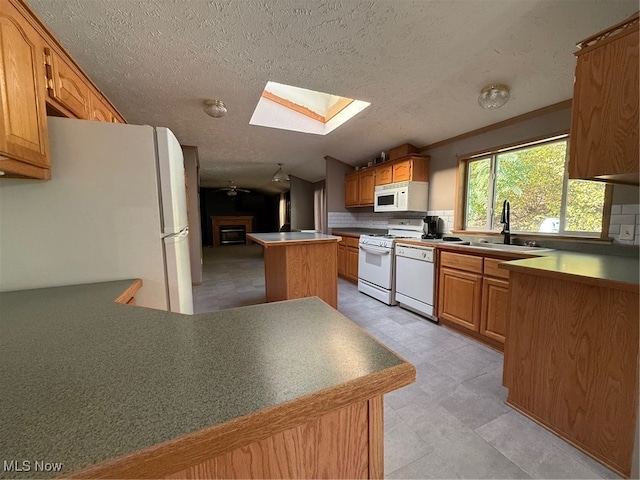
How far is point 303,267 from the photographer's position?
2656 mm

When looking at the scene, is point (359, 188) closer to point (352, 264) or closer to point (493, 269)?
point (352, 264)

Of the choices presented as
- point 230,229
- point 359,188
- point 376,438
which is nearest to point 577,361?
point 376,438

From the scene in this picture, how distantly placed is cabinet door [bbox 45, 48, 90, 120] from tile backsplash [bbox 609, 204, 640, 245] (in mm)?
3572

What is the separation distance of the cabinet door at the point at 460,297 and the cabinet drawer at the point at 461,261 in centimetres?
5

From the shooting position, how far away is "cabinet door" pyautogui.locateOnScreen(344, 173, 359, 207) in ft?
15.2

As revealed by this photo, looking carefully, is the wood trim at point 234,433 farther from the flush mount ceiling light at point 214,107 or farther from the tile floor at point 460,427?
the flush mount ceiling light at point 214,107

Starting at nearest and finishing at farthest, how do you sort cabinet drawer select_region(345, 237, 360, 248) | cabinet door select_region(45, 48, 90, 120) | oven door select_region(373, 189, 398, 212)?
cabinet door select_region(45, 48, 90, 120) → oven door select_region(373, 189, 398, 212) → cabinet drawer select_region(345, 237, 360, 248)

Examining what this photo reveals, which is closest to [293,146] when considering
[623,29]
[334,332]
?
[623,29]

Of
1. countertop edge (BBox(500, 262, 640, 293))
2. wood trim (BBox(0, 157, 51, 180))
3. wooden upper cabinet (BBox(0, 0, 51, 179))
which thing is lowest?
countertop edge (BBox(500, 262, 640, 293))

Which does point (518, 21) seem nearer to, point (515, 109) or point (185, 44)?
point (515, 109)

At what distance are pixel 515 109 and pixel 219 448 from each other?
10.5 ft

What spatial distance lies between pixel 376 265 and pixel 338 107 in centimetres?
218

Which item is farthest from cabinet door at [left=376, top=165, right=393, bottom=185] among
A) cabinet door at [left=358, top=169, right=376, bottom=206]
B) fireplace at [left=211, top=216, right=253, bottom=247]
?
fireplace at [left=211, top=216, right=253, bottom=247]

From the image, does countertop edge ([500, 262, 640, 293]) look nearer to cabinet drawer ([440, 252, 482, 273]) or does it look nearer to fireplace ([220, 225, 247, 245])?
cabinet drawer ([440, 252, 482, 273])
